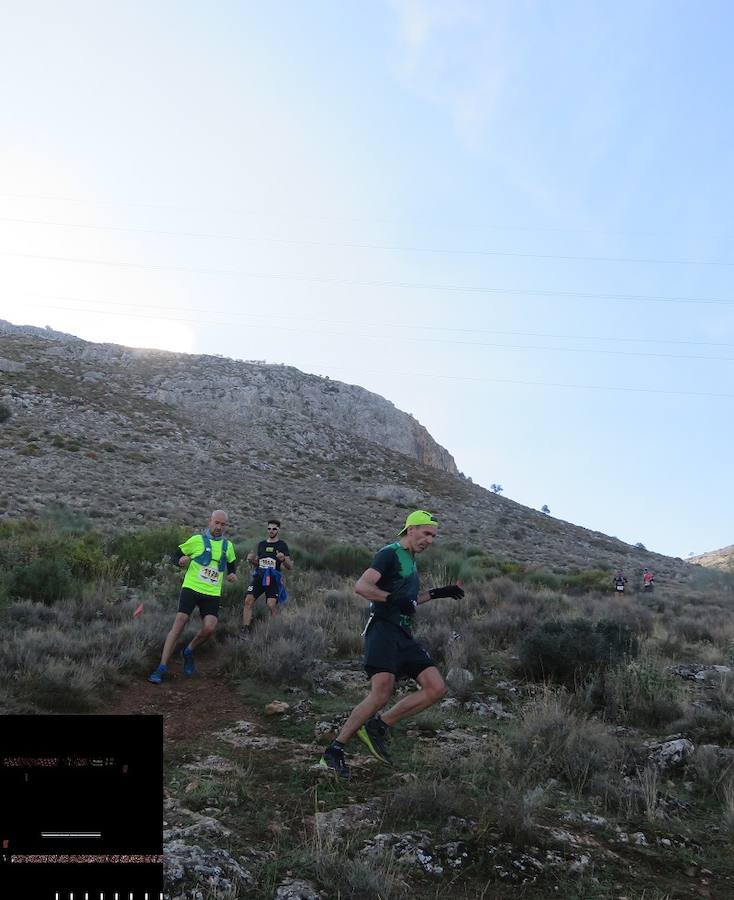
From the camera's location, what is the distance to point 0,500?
57.8ft

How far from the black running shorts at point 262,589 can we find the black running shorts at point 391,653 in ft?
15.7

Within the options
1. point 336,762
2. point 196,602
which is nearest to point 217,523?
point 196,602

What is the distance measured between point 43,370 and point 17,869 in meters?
43.2

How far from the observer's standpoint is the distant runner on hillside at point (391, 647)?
478cm

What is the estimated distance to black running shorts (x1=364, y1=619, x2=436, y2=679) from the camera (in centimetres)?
485

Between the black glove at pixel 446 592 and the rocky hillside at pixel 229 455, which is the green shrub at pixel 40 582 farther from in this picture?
the rocky hillside at pixel 229 455

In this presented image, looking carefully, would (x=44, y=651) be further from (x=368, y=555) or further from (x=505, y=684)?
(x=368, y=555)

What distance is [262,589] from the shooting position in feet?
31.6

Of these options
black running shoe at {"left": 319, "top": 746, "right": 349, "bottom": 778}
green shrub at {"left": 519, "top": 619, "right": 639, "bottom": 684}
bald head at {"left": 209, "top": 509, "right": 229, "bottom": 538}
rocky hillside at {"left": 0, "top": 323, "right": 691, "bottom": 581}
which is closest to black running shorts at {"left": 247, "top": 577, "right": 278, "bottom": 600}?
bald head at {"left": 209, "top": 509, "right": 229, "bottom": 538}

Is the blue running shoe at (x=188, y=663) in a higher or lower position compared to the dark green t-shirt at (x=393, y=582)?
lower

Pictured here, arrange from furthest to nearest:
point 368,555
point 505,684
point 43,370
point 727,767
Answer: point 43,370
point 368,555
point 505,684
point 727,767

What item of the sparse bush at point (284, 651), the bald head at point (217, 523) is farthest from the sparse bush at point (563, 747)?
the bald head at point (217, 523)

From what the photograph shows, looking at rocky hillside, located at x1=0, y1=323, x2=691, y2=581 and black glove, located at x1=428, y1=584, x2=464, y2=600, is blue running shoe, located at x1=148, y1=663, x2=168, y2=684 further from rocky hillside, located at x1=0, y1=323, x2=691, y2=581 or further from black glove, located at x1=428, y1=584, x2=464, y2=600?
rocky hillside, located at x1=0, y1=323, x2=691, y2=581

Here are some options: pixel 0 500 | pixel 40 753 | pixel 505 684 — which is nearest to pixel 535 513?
pixel 0 500
